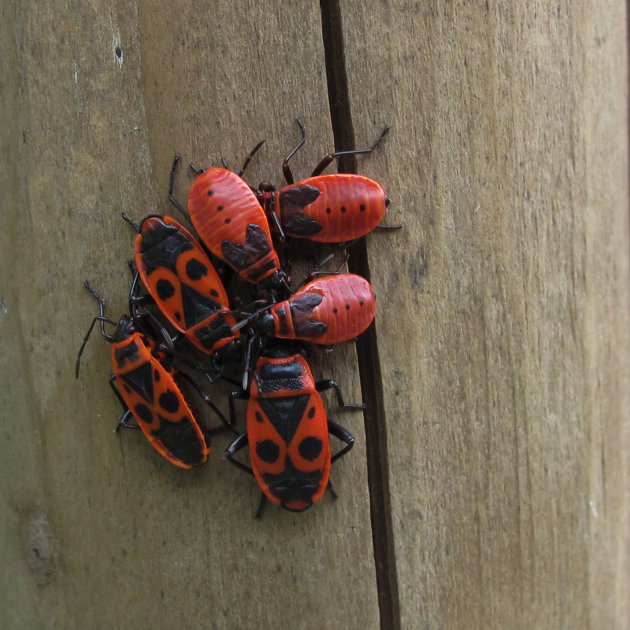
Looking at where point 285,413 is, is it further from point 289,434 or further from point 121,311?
point 121,311

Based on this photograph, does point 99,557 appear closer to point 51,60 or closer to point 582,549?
point 51,60

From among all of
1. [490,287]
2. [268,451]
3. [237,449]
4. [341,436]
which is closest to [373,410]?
[341,436]

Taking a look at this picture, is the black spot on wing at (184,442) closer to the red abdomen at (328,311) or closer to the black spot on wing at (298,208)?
the red abdomen at (328,311)

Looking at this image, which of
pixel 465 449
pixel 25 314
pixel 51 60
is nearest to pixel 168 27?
pixel 51 60

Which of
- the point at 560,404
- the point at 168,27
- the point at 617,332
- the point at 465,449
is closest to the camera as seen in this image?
the point at 168,27

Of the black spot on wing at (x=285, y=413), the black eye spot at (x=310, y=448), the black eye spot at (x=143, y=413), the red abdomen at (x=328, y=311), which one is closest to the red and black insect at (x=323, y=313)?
the red abdomen at (x=328, y=311)

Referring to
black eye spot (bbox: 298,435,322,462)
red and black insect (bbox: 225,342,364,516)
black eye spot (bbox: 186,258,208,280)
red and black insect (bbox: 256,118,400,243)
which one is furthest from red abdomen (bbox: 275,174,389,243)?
black eye spot (bbox: 298,435,322,462)
